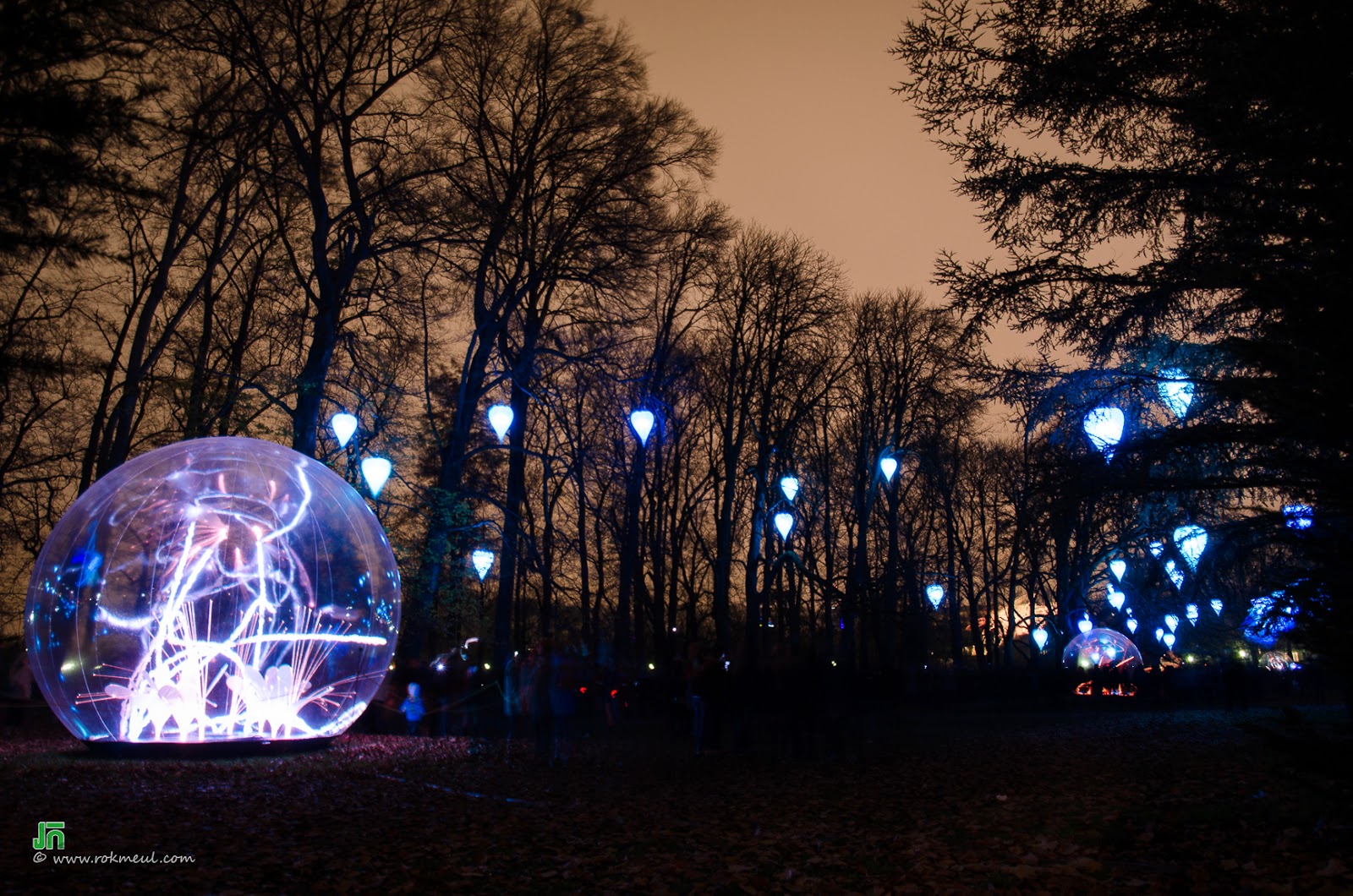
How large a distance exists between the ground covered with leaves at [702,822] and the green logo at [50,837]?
0.08m

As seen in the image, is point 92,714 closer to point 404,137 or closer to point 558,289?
point 404,137

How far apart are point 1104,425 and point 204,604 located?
11.3 metres

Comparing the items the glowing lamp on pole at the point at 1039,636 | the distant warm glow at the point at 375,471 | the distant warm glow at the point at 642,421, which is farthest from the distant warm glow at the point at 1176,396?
the glowing lamp on pole at the point at 1039,636

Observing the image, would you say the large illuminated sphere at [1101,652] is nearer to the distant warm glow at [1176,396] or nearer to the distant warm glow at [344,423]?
the distant warm glow at [1176,396]

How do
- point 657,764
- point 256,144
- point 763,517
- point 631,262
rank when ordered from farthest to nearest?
point 763,517 < point 631,262 < point 256,144 < point 657,764

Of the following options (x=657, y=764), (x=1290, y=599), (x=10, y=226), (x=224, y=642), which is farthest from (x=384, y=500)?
(x=1290, y=599)

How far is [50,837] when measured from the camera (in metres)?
6.98

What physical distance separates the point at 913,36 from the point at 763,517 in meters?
17.9

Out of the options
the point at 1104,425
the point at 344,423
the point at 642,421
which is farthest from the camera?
the point at 642,421

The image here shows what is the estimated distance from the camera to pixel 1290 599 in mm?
6402

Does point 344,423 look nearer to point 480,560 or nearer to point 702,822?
point 480,560

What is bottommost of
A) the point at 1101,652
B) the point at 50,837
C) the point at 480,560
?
the point at 50,837

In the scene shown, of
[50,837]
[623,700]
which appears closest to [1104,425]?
[50,837]

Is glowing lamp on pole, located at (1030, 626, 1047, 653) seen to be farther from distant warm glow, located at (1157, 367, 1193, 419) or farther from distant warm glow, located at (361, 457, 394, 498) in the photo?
distant warm glow, located at (361, 457, 394, 498)
